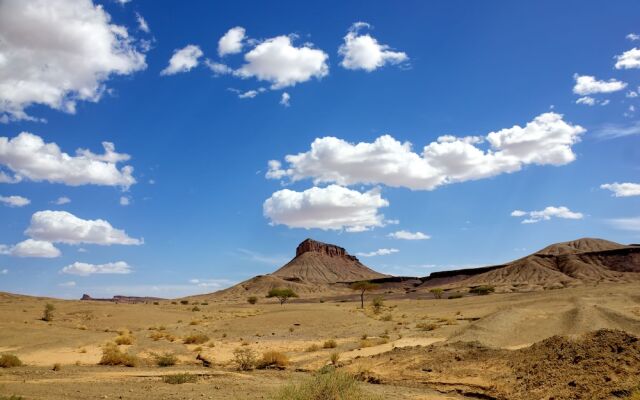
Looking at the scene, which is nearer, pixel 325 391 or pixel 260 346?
pixel 325 391

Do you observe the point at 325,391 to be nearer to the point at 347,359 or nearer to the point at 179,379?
the point at 179,379

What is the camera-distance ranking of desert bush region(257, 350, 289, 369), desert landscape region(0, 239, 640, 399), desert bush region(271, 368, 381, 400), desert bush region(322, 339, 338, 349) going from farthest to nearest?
1. desert bush region(322, 339, 338, 349)
2. desert bush region(257, 350, 289, 369)
3. desert landscape region(0, 239, 640, 399)
4. desert bush region(271, 368, 381, 400)

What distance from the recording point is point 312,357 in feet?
84.8

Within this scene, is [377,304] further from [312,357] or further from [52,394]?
[52,394]

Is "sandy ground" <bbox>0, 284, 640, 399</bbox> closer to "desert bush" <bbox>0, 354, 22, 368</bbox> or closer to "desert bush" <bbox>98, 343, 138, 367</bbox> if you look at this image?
"desert bush" <bbox>98, 343, 138, 367</bbox>

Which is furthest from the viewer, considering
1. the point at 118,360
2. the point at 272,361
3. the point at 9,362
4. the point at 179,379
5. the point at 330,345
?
the point at 330,345

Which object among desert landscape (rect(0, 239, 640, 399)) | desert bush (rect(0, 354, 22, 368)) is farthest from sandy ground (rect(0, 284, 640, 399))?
desert bush (rect(0, 354, 22, 368))

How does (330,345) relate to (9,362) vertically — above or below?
below

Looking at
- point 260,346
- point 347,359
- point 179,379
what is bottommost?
point 347,359

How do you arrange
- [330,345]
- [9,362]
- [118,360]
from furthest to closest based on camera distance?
[330,345] → [118,360] → [9,362]

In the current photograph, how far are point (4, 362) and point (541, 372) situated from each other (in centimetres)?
2177

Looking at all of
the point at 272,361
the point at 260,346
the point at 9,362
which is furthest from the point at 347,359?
the point at 9,362

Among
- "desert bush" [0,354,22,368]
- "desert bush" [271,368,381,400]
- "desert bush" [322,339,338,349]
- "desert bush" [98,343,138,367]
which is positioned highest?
"desert bush" [0,354,22,368]

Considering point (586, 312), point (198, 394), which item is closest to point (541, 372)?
point (198, 394)
